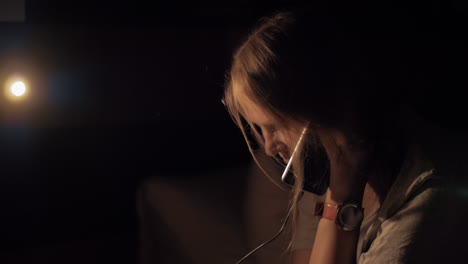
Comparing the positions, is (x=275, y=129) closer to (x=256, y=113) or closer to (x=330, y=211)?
(x=256, y=113)

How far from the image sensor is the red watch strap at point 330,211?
0.82 m

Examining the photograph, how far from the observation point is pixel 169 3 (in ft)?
4.03

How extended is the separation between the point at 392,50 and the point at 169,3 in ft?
2.20

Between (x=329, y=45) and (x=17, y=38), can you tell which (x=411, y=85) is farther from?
(x=17, y=38)

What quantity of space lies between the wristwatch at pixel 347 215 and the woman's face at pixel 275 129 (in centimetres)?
16

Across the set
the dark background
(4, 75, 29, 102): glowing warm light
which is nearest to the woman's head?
the dark background

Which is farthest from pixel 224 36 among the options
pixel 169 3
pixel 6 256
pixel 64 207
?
pixel 6 256

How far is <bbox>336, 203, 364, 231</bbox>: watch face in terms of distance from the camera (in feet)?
2.63

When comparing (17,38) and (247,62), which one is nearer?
(247,62)

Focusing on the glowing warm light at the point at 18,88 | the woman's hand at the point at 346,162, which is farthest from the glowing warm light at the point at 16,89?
the woman's hand at the point at 346,162

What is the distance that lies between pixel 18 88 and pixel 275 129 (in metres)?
0.76

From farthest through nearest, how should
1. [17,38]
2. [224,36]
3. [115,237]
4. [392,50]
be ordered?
[115,237]
[224,36]
[17,38]
[392,50]

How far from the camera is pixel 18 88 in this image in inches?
45.3

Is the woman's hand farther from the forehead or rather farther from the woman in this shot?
the forehead
